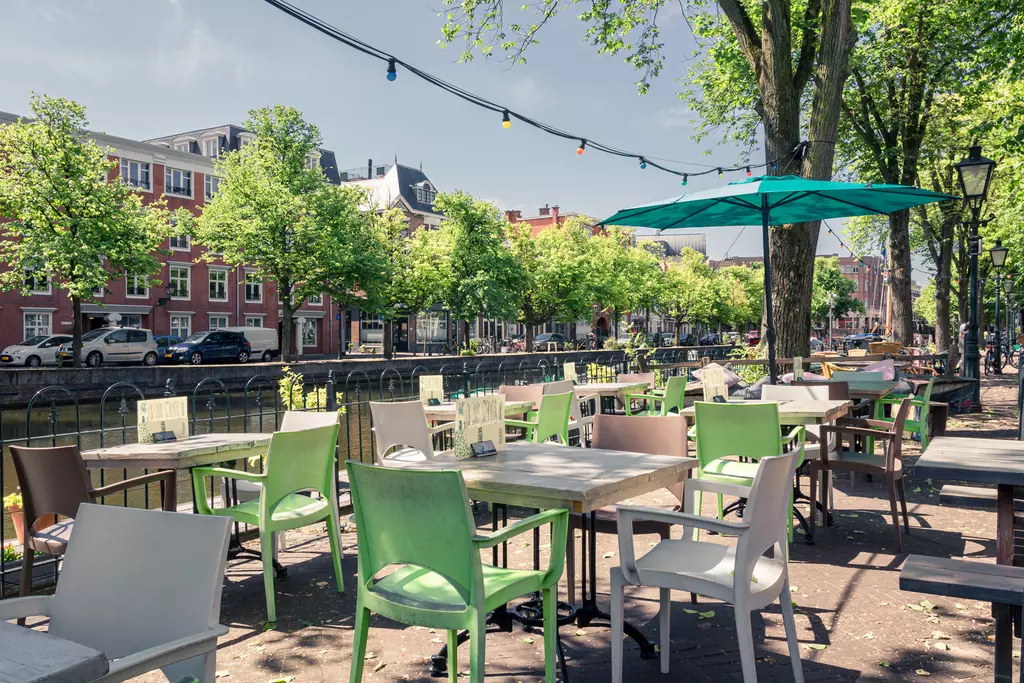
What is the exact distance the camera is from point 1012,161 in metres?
16.1

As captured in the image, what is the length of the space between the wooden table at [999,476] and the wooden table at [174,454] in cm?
382

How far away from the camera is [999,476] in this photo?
10.5 ft

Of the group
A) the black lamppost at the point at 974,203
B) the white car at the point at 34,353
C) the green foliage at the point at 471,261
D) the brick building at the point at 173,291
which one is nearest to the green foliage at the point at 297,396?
the black lamppost at the point at 974,203

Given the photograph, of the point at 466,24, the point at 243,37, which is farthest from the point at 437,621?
the point at 466,24

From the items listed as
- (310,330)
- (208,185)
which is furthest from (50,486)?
(310,330)

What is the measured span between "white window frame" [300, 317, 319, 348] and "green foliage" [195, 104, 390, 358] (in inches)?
563

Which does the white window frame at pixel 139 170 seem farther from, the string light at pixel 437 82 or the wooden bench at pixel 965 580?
the wooden bench at pixel 965 580

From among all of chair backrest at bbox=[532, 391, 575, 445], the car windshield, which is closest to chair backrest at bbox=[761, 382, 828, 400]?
chair backrest at bbox=[532, 391, 575, 445]

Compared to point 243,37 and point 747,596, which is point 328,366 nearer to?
point 243,37

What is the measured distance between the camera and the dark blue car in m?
34.0

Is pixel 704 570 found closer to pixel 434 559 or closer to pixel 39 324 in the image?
pixel 434 559

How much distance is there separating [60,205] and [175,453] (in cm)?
2715

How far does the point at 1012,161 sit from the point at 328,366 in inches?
878

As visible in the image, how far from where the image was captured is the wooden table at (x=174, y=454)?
4617mm
